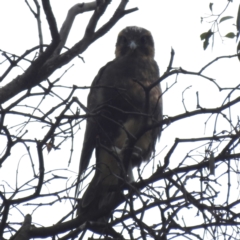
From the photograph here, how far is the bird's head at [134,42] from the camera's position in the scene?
5.62 meters

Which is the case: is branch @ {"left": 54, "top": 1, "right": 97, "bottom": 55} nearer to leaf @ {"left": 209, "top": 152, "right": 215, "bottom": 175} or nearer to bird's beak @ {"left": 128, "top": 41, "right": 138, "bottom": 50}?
leaf @ {"left": 209, "top": 152, "right": 215, "bottom": 175}

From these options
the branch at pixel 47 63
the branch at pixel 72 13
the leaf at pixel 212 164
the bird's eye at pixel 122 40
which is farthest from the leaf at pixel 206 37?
the bird's eye at pixel 122 40

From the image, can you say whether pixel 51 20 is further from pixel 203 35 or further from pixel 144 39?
pixel 144 39

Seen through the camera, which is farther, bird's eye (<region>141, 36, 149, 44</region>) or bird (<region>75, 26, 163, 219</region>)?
bird's eye (<region>141, 36, 149, 44</region>)

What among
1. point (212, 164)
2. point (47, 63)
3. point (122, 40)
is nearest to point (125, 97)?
point (122, 40)

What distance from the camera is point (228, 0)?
2.93 metres

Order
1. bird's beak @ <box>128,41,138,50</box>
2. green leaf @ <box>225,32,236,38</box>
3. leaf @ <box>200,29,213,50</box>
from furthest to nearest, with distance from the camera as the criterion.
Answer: bird's beak @ <box>128,41,138,50</box>, leaf @ <box>200,29,213,50</box>, green leaf @ <box>225,32,236,38</box>

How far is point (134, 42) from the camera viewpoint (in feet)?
18.5

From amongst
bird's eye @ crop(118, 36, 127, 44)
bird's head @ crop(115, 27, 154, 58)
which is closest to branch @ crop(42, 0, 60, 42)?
bird's head @ crop(115, 27, 154, 58)

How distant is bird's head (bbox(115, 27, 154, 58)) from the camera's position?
18.4 feet

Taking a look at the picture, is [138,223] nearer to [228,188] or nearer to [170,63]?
[228,188]

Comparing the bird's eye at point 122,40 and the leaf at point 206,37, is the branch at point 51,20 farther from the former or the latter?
the bird's eye at point 122,40

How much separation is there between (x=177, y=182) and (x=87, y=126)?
2435mm

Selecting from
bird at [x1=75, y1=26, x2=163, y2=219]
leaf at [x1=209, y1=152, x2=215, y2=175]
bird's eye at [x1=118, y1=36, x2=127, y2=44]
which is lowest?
leaf at [x1=209, y1=152, x2=215, y2=175]
